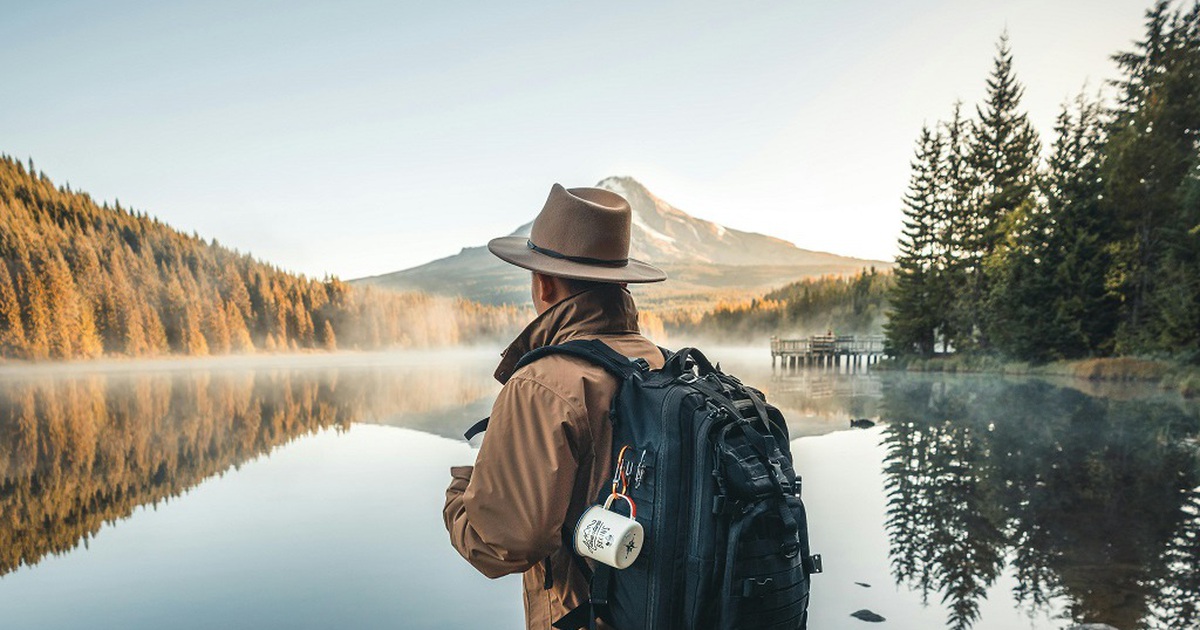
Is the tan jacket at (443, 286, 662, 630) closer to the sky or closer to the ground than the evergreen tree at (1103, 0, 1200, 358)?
closer to the ground

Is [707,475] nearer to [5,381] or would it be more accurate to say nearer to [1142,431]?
[1142,431]

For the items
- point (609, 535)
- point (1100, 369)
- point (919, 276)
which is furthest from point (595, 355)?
point (919, 276)

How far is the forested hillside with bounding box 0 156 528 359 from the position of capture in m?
68.5

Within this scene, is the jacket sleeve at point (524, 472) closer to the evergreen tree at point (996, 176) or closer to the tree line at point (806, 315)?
the evergreen tree at point (996, 176)

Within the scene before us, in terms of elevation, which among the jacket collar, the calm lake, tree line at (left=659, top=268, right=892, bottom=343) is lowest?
the calm lake

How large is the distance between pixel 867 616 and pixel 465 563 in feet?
15.9

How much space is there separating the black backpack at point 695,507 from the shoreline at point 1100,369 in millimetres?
23779

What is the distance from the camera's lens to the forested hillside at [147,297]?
2697 inches

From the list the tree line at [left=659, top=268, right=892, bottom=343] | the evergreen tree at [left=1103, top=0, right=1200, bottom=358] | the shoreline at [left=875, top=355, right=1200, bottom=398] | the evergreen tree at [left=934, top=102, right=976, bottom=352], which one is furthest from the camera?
the tree line at [left=659, top=268, right=892, bottom=343]

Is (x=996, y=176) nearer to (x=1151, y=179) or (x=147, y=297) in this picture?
(x=1151, y=179)

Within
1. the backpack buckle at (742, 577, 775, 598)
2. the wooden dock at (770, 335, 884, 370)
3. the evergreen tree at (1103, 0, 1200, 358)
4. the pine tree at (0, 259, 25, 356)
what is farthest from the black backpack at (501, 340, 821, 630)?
the pine tree at (0, 259, 25, 356)

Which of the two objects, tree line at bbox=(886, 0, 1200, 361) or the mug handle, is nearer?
the mug handle

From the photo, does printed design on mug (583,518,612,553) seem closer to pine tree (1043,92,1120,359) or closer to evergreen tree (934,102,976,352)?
pine tree (1043,92,1120,359)

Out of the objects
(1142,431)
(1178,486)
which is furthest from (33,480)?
(1142,431)
